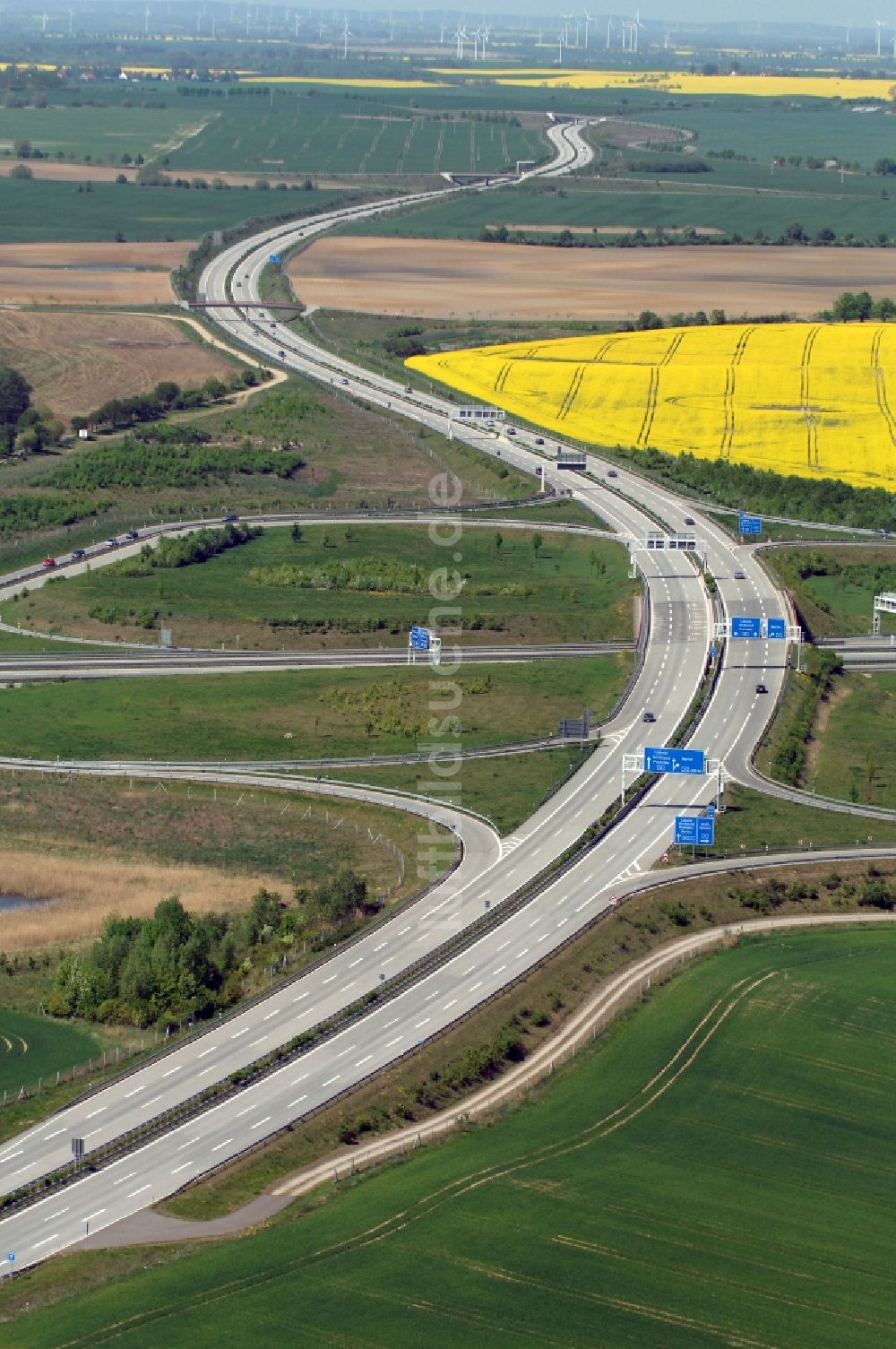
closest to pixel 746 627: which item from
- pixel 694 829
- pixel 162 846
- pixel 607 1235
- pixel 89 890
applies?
pixel 694 829

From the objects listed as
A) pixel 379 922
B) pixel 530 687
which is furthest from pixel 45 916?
pixel 530 687

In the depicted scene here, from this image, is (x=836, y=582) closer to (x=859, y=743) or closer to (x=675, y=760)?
(x=859, y=743)

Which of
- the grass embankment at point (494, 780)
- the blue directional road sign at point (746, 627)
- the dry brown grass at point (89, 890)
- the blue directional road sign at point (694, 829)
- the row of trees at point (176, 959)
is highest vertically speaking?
the blue directional road sign at point (746, 627)

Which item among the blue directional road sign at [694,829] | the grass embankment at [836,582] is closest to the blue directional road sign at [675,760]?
the blue directional road sign at [694,829]

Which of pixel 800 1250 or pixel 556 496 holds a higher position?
pixel 556 496

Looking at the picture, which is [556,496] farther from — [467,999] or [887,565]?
[467,999]

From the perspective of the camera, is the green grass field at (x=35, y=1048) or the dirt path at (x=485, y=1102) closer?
the dirt path at (x=485, y=1102)

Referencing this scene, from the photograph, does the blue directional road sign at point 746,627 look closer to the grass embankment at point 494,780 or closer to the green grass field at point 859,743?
the green grass field at point 859,743
